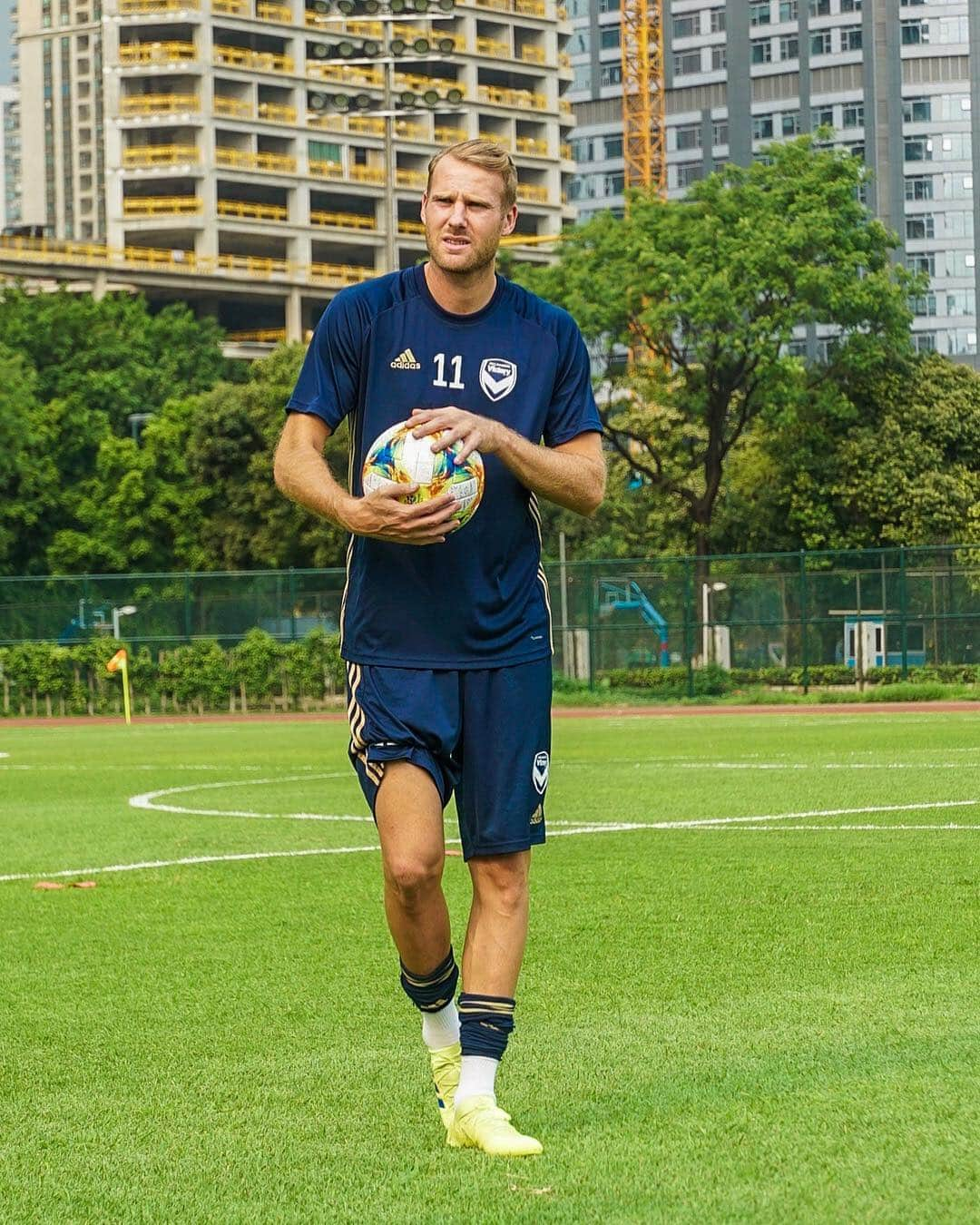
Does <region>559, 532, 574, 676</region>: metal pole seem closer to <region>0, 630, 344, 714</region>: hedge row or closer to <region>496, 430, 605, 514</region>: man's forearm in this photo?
<region>0, 630, 344, 714</region>: hedge row

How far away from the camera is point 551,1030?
5.95 metres

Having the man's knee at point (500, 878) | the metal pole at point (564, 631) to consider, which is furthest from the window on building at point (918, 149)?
the man's knee at point (500, 878)

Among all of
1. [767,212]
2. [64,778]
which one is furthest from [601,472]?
[767,212]

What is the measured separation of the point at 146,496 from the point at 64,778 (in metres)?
51.3

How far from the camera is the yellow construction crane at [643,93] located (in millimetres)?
146000

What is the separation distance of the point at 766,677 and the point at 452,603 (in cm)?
3502

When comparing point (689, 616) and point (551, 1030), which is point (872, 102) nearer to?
point (689, 616)

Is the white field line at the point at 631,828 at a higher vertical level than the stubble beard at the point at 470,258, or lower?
lower

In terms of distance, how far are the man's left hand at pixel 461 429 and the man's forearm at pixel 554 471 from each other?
27 mm

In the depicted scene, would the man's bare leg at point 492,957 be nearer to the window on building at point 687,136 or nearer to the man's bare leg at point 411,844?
the man's bare leg at point 411,844

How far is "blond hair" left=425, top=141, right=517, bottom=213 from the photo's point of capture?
5.04 meters

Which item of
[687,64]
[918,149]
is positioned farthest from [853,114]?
[687,64]

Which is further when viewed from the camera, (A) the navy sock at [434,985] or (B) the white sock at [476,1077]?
(A) the navy sock at [434,985]

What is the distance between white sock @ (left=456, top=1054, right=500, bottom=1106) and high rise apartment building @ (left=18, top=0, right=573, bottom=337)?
9580 centimetres
